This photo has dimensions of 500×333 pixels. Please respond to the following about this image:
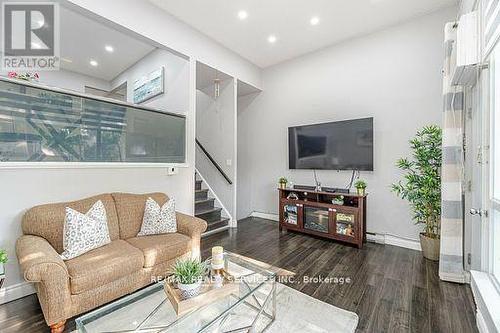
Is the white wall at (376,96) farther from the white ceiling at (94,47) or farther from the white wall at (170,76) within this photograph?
the white ceiling at (94,47)

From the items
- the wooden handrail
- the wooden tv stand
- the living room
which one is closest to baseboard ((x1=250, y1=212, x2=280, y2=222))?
the living room

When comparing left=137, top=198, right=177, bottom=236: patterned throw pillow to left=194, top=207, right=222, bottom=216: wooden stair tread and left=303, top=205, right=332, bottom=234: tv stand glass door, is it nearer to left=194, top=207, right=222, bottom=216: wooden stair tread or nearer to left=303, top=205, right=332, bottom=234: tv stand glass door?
left=194, top=207, right=222, bottom=216: wooden stair tread

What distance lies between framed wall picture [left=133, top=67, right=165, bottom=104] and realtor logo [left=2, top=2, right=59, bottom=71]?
1.39 m

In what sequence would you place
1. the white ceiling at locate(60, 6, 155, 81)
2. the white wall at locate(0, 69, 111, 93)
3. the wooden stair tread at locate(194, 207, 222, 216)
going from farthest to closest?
1. the white wall at locate(0, 69, 111, 93)
2. the wooden stair tread at locate(194, 207, 222, 216)
3. the white ceiling at locate(60, 6, 155, 81)

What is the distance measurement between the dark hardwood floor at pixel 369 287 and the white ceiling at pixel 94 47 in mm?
→ 3543

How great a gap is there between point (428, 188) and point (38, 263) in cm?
388

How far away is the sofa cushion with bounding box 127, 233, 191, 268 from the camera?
7.06ft

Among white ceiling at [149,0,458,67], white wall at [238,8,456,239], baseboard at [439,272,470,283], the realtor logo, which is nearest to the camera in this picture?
baseboard at [439,272,470,283]

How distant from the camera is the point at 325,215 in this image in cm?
359

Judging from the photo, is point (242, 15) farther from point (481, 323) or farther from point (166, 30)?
point (481, 323)

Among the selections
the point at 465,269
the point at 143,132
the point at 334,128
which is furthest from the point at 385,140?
the point at 143,132

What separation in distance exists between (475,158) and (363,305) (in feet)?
5.96

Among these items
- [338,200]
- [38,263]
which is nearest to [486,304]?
[338,200]

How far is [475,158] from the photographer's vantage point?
2.23 m
